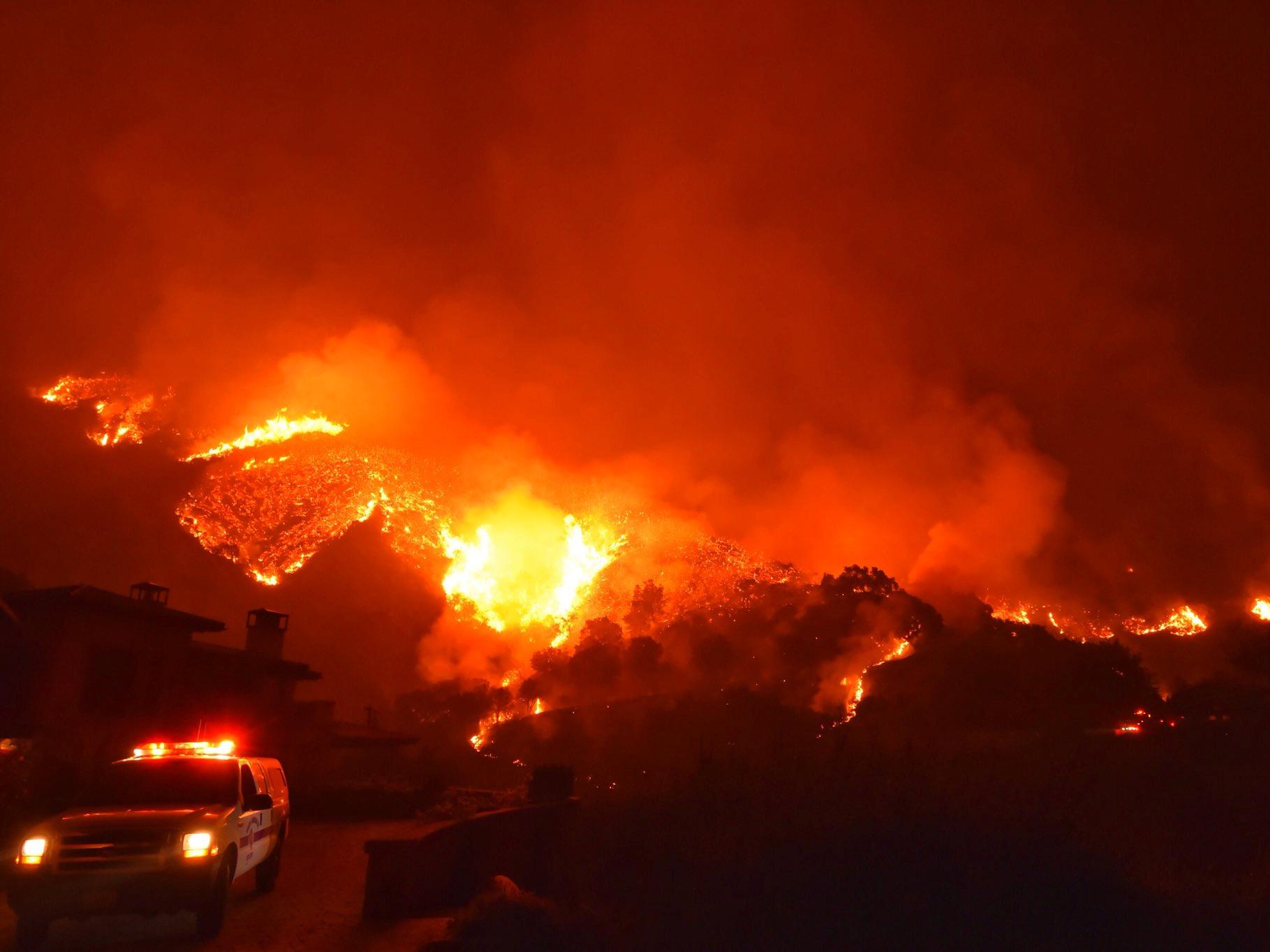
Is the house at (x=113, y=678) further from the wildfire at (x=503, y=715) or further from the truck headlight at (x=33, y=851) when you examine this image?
the wildfire at (x=503, y=715)

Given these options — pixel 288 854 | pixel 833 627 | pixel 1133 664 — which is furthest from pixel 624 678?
pixel 288 854

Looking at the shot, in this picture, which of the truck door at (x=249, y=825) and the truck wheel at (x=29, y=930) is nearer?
the truck wheel at (x=29, y=930)

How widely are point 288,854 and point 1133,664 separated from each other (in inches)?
2030

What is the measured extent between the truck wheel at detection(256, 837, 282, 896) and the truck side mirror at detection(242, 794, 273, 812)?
1.73m

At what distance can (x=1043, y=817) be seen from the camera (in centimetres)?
1159

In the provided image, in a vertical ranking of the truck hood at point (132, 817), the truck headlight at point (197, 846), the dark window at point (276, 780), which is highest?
the dark window at point (276, 780)

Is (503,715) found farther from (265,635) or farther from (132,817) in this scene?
(132,817)

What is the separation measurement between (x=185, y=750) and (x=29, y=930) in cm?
336

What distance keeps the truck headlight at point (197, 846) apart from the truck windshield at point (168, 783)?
3.55ft

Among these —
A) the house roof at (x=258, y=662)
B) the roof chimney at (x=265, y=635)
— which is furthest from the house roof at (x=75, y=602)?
the roof chimney at (x=265, y=635)

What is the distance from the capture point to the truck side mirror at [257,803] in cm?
1221

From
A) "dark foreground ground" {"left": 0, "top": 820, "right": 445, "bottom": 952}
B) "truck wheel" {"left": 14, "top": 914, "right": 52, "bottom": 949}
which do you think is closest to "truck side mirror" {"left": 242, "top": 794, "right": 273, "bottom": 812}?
"dark foreground ground" {"left": 0, "top": 820, "right": 445, "bottom": 952}

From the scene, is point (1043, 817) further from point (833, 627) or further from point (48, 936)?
point (833, 627)

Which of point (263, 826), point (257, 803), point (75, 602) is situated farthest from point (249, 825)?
point (75, 602)
